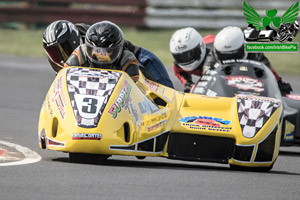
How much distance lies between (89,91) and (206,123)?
4.15ft

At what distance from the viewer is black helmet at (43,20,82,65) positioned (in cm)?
955

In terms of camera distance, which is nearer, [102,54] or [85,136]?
[85,136]

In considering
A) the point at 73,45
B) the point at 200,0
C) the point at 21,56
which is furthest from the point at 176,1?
the point at 73,45

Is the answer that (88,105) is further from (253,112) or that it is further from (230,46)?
(230,46)

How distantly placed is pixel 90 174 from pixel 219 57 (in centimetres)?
537

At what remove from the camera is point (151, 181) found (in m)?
6.45

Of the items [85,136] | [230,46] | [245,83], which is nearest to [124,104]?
[85,136]

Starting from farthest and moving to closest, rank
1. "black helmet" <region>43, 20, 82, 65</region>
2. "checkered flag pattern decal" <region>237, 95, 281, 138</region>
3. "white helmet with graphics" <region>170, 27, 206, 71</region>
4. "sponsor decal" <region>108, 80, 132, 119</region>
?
1. "white helmet with graphics" <region>170, 27, 206, 71</region>
2. "black helmet" <region>43, 20, 82, 65</region>
3. "checkered flag pattern decal" <region>237, 95, 281, 138</region>
4. "sponsor decal" <region>108, 80, 132, 119</region>

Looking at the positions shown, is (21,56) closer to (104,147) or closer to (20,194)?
(104,147)

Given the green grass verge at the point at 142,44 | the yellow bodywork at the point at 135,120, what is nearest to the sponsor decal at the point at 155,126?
the yellow bodywork at the point at 135,120

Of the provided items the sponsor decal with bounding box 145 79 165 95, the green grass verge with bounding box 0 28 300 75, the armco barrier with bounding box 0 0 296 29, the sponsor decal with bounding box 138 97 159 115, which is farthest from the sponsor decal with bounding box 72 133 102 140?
the armco barrier with bounding box 0 0 296 29

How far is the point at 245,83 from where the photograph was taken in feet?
33.0

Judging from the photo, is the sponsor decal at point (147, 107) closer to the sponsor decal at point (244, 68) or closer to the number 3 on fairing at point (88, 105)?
the number 3 on fairing at point (88, 105)

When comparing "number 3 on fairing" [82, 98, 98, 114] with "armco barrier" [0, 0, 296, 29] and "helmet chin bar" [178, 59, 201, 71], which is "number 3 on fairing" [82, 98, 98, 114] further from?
"armco barrier" [0, 0, 296, 29]
